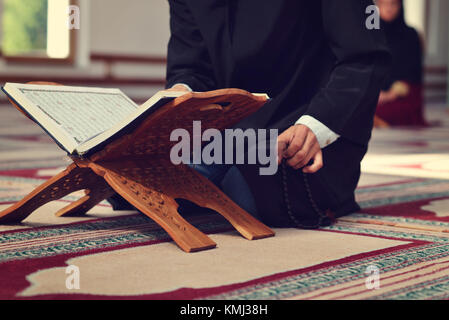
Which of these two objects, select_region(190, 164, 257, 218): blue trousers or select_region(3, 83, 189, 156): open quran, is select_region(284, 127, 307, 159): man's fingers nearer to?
select_region(190, 164, 257, 218): blue trousers

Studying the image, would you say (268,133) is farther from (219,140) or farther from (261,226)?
(261,226)

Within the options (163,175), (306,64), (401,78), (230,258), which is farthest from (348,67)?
(401,78)

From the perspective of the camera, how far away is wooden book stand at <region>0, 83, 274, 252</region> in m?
1.49

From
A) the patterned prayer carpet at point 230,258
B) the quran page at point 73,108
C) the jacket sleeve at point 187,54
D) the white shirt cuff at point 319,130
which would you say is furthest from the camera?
the jacket sleeve at point 187,54

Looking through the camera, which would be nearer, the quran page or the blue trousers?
the quran page

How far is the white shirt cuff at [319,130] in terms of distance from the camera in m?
1.71

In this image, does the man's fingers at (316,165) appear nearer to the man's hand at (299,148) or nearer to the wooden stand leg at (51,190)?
the man's hand at (299,148)

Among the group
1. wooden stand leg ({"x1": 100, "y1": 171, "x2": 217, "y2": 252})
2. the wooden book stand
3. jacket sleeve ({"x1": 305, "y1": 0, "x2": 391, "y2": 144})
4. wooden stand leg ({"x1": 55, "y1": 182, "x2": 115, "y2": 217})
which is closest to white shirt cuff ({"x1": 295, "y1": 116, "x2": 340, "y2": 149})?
jacket sleeve ({"x1": 305, "y1": 0, "x2": 391, "y2": 144})

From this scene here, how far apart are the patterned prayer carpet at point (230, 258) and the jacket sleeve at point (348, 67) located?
0.26 m

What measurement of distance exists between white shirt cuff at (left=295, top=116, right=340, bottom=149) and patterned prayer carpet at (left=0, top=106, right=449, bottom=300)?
20 cm

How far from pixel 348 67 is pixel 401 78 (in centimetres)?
483

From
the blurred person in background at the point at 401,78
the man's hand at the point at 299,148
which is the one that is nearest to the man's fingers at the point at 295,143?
the man's hand at the point at 299,148

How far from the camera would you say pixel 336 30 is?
1.78m
